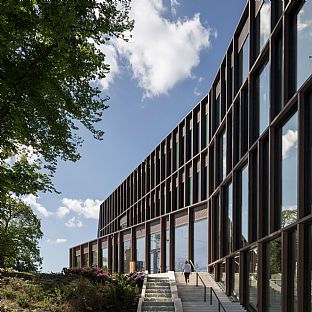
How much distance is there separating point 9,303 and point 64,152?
6.13 m

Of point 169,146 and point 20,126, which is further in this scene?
point 169,146

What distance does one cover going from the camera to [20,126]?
1764 cm

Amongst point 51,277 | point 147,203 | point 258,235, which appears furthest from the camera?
point 147,203

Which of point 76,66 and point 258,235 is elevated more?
point 76,66

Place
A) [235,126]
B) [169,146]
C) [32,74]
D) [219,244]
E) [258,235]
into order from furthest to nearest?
[169,146], [219,244], [235,126], [258,235], [32,74]

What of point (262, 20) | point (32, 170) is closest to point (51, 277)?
point (32, 170)

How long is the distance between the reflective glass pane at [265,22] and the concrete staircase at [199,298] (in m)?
10.8

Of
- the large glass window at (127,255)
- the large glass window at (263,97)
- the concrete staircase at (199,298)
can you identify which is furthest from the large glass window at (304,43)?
the large glass window at (127,255)

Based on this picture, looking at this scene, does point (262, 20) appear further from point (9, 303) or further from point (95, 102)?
point (9, 303)

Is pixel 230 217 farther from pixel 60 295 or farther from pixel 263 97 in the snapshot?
pixel 60 295

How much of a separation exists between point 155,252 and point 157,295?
1833 centimetres

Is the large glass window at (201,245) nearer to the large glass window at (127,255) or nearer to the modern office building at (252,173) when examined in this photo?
the modern office building at (252,173)

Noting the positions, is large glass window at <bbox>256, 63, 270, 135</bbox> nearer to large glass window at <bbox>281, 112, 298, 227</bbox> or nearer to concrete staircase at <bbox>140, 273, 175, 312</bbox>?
large glass window at <bbox>281, 112, 298, 227</bbox>

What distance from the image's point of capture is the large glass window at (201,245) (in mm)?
32844
